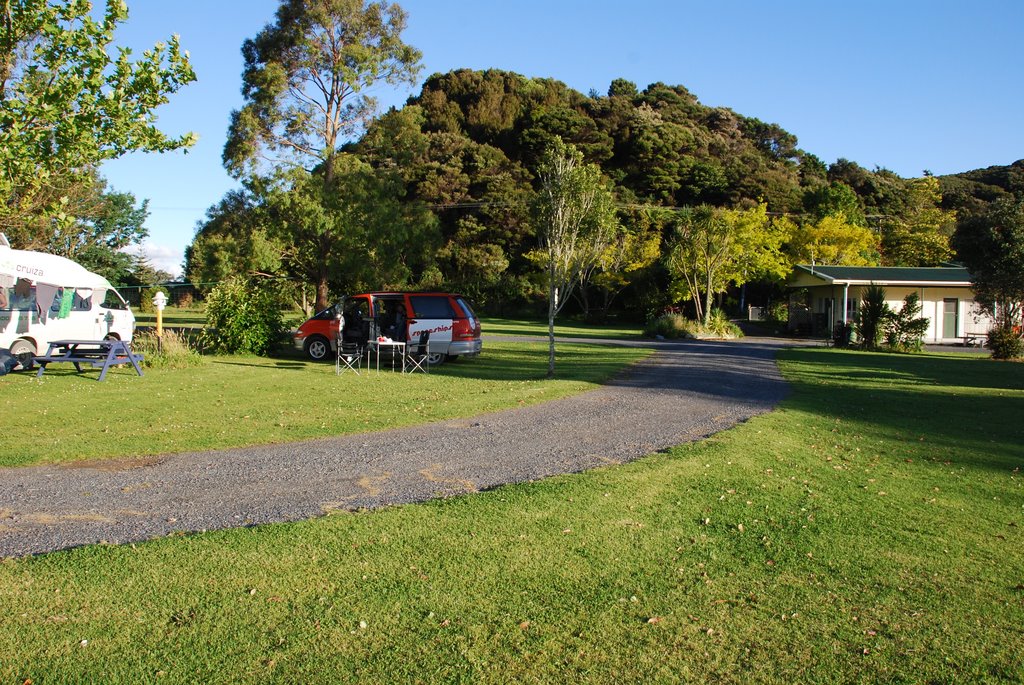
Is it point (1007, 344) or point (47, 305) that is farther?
point (1007, 344)

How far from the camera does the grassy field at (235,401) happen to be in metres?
9.23

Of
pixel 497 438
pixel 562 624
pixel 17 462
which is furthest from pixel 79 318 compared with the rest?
pixel 562 624

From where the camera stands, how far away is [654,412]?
39.1 ft

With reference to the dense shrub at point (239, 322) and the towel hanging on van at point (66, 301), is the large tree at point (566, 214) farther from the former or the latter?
the towel hanging on van at point (66, 301)

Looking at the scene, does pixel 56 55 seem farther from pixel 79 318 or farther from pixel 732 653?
pixel 732 653

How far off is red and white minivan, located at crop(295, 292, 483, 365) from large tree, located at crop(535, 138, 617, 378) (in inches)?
113

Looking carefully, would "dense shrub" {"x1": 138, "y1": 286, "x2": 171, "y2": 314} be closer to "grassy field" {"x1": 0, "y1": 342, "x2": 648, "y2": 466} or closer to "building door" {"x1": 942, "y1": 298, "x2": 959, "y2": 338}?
"grassy field" {"x1": 0, "y1": 342, "x2": 648, "y2": 466}

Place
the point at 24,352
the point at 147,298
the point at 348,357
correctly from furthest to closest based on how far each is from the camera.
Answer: the point at 147,298 → the point at 348,357 → the point at 24,352

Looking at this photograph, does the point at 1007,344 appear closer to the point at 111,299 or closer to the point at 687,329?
the point at 687,329

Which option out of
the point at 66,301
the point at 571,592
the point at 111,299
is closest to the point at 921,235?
the point at 111,299

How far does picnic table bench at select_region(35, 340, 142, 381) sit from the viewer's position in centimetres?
1542

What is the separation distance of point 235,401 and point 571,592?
A: 9.13 metres

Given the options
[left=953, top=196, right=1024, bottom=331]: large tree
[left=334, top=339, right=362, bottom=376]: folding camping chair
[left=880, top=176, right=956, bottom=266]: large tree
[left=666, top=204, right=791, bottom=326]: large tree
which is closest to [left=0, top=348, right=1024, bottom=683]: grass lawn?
[left=334, top=339, right=362, bottom=376]: folding camping chair

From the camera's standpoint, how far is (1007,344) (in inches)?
938
